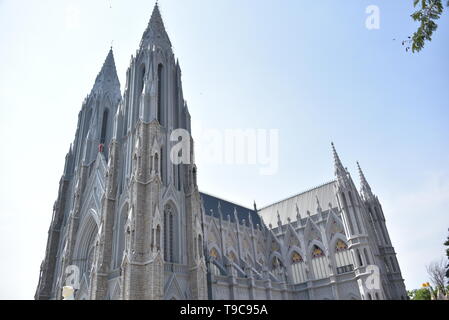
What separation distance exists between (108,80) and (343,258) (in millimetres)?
41844

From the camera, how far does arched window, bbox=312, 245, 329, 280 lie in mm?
44406

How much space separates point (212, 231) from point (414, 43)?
1491 inches

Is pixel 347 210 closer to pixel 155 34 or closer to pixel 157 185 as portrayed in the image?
pixel 157 185

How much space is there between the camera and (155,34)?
38125mm

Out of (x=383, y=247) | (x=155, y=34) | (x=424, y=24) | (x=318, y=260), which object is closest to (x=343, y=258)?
(x=318, y=260)

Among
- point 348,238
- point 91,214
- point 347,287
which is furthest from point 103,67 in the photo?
point 347,287

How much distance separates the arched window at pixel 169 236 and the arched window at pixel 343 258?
26180mm

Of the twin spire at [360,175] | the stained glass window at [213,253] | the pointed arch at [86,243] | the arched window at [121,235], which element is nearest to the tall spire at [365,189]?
the twin spire at [360,175]

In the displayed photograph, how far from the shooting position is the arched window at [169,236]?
84.9ft

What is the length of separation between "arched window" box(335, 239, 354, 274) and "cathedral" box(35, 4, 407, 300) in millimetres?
135

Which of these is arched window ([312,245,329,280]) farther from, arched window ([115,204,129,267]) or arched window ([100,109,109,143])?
arched window ([100,109,109,143])

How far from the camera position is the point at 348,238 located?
41.3 meters
